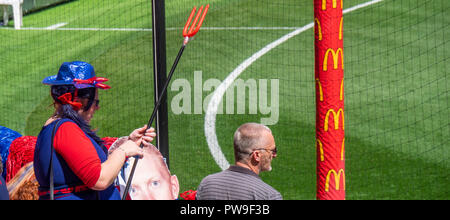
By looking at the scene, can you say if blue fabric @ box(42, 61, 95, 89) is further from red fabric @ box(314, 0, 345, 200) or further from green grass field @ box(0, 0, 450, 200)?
green grass field @ box(0, 0, 450, 200)

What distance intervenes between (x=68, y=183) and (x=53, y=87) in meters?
0.62

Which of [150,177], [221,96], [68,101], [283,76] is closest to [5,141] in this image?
[150,177]

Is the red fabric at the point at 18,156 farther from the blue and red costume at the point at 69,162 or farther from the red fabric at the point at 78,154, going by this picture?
the red fabric at the point at 78,154

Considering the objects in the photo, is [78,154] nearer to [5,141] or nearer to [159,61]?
[159,61]

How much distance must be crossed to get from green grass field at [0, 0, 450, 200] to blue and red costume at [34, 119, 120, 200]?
375 cm

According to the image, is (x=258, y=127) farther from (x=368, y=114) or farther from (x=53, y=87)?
(x=368, y=114)

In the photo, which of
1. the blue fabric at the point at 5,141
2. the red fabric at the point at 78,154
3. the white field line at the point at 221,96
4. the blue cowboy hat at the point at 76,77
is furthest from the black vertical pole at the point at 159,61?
the white field line at the point at 221,96

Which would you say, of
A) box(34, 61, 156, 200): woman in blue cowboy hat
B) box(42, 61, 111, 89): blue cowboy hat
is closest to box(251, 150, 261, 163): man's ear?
box(34, 61, 156, 200): woman in blue cowboy hat

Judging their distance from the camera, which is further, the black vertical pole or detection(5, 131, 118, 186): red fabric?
the black vertical pole

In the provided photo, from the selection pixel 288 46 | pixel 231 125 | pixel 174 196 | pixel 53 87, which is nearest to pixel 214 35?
pixel 288 46

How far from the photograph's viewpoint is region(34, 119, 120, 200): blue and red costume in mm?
3049

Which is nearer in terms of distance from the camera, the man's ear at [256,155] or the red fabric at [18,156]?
the man's ear at [256,155]

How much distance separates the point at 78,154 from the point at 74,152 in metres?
0.03

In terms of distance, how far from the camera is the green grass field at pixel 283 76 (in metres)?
7.49
